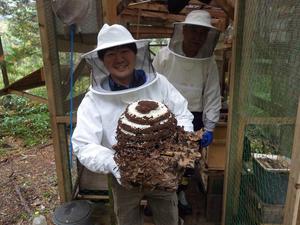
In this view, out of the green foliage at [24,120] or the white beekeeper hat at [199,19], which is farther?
the green foliage at [24,120]

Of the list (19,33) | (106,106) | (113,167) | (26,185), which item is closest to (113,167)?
(113,167)

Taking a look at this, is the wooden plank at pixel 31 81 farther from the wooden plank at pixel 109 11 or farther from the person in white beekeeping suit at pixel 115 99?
the person in white beekeeping suit at pixel 115 99

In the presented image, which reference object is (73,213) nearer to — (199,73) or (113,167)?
(113,167)

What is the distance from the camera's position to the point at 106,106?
1.58m

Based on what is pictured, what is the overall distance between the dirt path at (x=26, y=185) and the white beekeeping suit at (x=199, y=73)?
1.97 meters

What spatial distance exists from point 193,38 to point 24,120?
4.88m

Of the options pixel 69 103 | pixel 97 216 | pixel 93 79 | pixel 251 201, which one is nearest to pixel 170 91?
pixel 93 79

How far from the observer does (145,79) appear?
65.9 inches

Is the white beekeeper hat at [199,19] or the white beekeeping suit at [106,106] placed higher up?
the white beekeeper hat at [199,19]

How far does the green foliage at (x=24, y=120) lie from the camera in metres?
5.34

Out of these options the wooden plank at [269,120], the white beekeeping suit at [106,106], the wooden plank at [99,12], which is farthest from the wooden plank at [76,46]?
the wooden plank at [269,120]

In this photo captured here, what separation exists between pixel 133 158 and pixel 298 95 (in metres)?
0.71

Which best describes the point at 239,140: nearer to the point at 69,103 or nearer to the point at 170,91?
the point at 170,91

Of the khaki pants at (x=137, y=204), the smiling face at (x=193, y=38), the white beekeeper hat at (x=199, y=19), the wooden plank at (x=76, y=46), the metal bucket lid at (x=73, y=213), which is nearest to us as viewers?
the khaki pants at (x=137, y=204)
